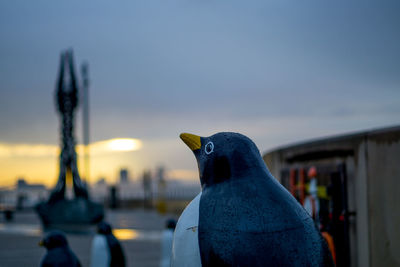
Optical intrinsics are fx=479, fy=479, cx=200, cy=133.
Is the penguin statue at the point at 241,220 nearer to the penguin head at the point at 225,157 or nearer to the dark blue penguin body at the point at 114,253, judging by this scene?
the penguin head at the point at 225,157

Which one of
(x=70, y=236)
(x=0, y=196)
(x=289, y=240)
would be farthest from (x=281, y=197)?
(x=0, y=196)

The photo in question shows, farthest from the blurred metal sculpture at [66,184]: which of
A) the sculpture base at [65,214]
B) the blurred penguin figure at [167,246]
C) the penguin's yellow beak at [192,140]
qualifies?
the penguin's yellow beak at [192,140]

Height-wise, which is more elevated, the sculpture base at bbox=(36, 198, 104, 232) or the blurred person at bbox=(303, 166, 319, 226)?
the blurred person at bbox=(303, 166, 319, 226)

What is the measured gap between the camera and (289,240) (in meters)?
2.76

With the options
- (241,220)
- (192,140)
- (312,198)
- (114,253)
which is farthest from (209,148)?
(114,253)

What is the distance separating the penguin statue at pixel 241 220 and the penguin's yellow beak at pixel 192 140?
0.06 meters

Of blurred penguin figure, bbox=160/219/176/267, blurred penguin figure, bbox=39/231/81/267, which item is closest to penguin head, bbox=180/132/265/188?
blurred penguin figure, bbox=39/231/81/267

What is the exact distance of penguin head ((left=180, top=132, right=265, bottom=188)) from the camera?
10.0ft

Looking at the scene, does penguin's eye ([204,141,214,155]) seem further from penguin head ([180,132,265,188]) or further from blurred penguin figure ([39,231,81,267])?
blurred penguin figure ([39,231,81,267])

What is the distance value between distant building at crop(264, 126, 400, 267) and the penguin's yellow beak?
10.9ft

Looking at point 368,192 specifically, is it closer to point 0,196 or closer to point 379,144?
point 379,144

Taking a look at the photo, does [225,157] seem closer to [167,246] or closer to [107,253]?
[107,253]

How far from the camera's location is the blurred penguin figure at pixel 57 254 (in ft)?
16.8

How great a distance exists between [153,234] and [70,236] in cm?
327
